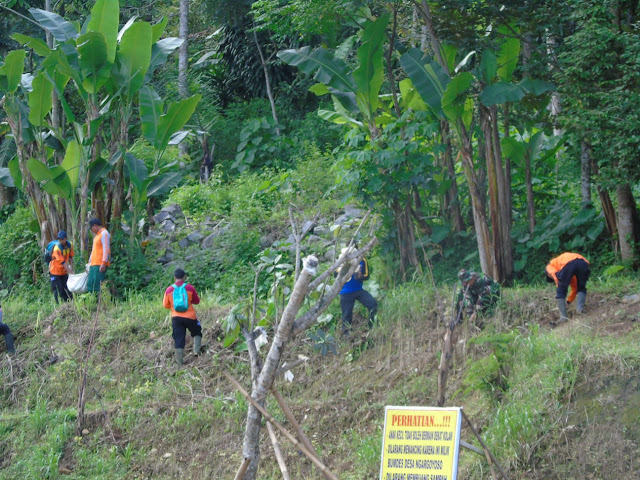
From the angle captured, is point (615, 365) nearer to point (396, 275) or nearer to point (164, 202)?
point (396, 275)

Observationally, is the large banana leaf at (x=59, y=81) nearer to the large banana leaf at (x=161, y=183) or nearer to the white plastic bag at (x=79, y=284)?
the large banana leaf at (x=161, y=183)

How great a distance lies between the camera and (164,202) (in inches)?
678

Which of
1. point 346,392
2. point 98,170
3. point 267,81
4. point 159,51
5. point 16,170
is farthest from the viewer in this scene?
point 267,81

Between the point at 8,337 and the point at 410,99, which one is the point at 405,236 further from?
the point at 8,337

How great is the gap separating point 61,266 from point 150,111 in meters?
3.09

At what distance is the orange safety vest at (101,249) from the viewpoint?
40.6ft

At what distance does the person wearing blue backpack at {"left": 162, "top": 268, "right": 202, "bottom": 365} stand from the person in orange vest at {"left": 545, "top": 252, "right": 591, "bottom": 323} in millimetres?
→ 4929

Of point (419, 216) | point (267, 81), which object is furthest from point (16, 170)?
point (267, 81)

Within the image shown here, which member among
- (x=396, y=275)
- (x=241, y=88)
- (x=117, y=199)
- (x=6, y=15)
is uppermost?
(x=6, y=15)

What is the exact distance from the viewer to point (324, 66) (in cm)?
1136

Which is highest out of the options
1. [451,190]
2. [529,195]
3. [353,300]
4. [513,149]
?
[513,149]

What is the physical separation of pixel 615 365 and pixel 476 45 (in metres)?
5.56

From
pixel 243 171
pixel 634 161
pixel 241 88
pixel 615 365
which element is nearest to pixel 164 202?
pixel 243 171

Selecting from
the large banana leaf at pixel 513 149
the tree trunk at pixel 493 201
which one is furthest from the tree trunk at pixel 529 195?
the tree trunk at pixel 493 201
